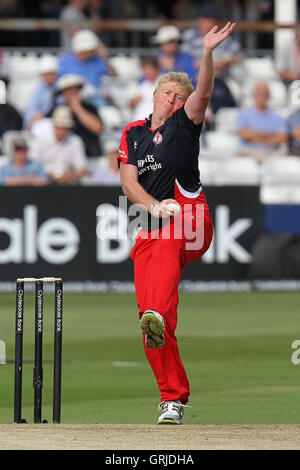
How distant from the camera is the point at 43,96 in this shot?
1878cm

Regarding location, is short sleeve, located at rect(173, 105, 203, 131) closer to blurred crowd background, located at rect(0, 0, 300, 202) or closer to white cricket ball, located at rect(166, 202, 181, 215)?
white cricket ball, located at rect(166, 202, 181, 215)

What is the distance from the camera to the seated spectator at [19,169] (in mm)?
17359

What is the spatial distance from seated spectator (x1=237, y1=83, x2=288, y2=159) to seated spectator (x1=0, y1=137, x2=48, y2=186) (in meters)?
3.53

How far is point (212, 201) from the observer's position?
1697 cm

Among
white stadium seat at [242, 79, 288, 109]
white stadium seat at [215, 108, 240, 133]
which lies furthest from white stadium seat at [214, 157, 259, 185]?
white stadium seat at [242, 79, 288, 109]

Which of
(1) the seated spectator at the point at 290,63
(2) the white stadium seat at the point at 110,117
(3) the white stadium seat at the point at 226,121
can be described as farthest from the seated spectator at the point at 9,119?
(1) the seated spectator at the point at 290,63

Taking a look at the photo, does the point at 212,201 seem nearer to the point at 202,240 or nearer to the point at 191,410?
the point at 191,410

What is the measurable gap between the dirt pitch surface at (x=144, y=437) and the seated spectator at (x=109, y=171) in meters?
11.1

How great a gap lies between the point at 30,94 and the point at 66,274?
380 centimetres

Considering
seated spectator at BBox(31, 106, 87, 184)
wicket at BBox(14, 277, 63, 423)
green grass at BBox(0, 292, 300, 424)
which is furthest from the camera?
seated spectator at BBox(31, 106, 87, 184)

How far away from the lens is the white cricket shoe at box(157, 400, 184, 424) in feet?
23.2

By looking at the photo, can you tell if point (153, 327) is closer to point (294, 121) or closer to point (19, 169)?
point (19, 169)

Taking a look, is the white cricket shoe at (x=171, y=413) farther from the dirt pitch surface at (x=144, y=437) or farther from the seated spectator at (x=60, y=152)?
the seated spectator at (x=60, y=152)
